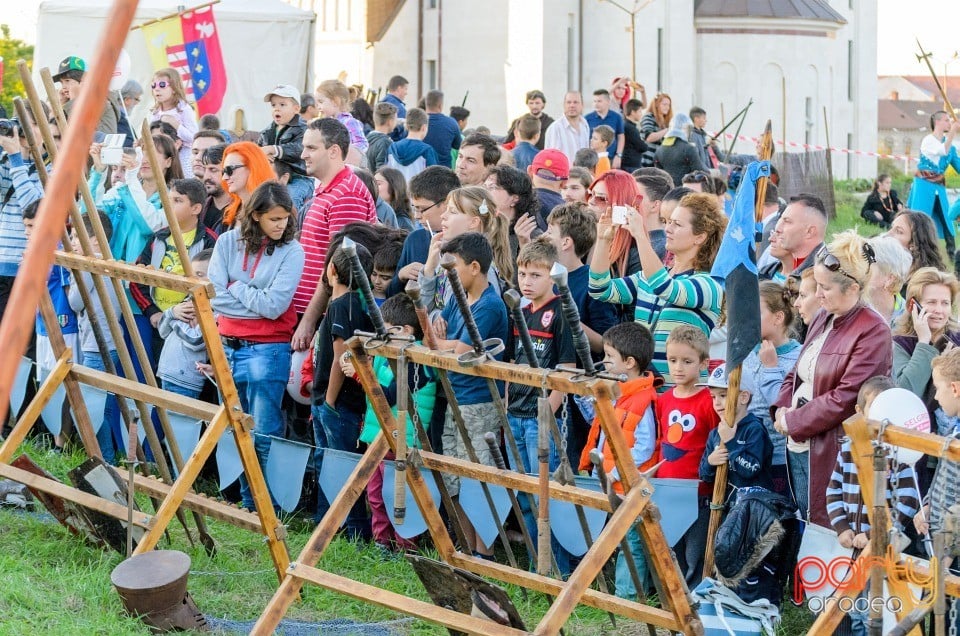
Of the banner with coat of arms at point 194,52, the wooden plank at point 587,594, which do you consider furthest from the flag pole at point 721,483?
the banner with coat of arms at point 194,52

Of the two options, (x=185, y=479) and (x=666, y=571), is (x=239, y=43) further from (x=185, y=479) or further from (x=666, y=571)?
(x=666, y=571)

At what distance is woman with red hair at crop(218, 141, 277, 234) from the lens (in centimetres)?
753

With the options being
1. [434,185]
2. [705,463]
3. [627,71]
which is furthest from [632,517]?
[627,71]

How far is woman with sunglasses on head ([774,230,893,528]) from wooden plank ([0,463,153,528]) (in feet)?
8.83

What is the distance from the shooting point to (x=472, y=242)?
5.93 meters

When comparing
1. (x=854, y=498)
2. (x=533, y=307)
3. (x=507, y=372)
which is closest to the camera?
(x=507, y=372)

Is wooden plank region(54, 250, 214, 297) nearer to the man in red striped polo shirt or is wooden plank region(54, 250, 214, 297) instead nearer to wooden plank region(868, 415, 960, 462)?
the man in red striped polo shirt

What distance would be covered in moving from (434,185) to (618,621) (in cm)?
272

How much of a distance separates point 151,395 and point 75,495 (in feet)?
2.02

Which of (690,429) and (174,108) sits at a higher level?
(174,108)

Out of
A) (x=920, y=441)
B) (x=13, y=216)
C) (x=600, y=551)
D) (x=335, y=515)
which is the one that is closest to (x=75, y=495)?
(x=335, y=515)

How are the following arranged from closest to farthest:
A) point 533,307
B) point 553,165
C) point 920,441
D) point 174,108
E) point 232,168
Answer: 1. point 920,441
2. point 533,307
3. point 232,168
4. point 553,165
5. point 174,108

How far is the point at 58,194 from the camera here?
5.42 feet

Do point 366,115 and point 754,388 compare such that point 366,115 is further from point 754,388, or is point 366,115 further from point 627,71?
point 627,71
